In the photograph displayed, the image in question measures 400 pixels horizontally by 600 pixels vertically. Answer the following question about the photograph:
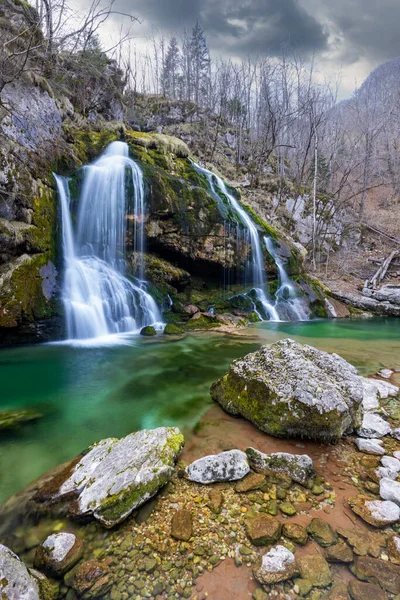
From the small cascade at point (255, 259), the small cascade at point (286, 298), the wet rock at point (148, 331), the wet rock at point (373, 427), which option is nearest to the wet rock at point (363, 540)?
the wet rock at point (373, 427)

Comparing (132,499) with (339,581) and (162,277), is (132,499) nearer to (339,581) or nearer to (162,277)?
(339,581)

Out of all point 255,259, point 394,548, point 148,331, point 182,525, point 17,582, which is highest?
point 255,259

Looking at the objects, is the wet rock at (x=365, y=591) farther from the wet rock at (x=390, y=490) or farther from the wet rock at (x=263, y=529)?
the wet rock at (x=390, y=490)

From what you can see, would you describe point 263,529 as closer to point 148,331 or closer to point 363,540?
point 363,540

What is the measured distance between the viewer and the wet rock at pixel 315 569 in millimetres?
1652

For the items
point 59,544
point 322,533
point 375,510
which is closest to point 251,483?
point 322,533

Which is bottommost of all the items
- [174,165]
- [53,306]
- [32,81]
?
[53,306]

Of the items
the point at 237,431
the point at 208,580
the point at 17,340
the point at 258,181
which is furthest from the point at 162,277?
the point at 258,181

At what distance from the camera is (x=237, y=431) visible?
3.34m

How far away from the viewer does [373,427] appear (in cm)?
327

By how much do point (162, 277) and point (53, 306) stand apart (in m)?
4.29

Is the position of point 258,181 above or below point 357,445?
above

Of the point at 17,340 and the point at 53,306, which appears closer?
the point at 17,340

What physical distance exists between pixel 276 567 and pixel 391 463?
62.9 inches
